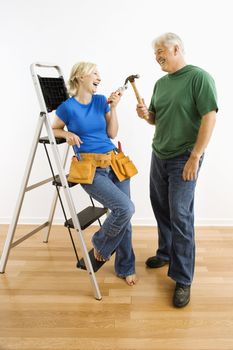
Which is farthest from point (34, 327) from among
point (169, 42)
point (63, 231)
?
point (169, 42)

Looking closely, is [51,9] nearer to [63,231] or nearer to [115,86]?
[115,86]

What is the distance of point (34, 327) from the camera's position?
1.69 meters

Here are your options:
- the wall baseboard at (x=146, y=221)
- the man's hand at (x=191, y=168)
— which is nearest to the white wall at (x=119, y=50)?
the wall baseboard at (x=146, y=221)

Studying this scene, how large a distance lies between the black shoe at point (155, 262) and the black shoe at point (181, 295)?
35 cm

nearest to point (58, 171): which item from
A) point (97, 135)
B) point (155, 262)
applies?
point (97, 135)

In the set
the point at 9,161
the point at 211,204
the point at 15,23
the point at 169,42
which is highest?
the point at 15,23

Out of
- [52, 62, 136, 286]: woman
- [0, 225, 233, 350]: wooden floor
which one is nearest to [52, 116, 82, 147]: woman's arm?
[52, 62, 136, 286]: woman

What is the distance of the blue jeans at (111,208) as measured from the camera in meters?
1.78

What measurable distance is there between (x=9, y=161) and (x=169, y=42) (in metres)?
1.76

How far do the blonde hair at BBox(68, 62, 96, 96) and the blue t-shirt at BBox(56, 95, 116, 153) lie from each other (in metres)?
0.07

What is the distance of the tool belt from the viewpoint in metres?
1.81

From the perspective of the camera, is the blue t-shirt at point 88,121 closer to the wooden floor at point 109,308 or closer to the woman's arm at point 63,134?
the woman's arm at point 63,134

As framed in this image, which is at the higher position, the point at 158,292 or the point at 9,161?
the point at 9,161

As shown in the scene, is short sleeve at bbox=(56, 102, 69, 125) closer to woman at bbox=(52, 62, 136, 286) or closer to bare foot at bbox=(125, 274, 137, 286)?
woman at bbox=(52, 62, 136, 286)
